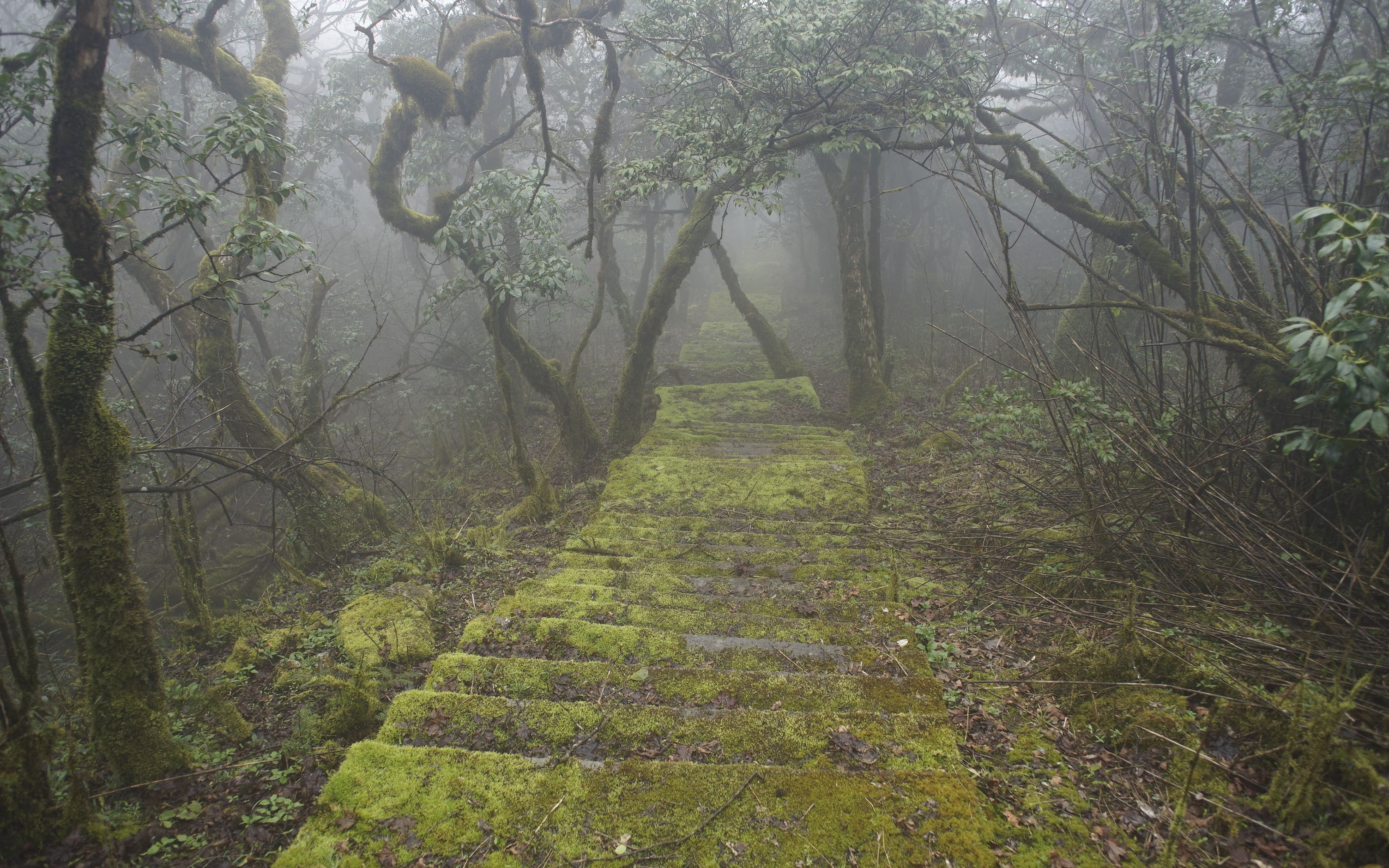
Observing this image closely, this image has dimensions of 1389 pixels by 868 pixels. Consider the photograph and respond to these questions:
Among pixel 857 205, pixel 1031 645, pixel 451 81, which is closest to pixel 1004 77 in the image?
pixel 857 205

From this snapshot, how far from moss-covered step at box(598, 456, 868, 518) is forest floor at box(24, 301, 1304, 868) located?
1458mm

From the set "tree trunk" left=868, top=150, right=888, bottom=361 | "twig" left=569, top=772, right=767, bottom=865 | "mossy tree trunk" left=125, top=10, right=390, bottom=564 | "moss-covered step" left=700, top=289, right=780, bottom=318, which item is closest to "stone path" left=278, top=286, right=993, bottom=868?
"twig" left=569, top=772, right=767, bottom=865

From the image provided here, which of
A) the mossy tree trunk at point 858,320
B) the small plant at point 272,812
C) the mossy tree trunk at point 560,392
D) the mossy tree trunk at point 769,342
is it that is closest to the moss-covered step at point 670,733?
the small plant at point 272,812

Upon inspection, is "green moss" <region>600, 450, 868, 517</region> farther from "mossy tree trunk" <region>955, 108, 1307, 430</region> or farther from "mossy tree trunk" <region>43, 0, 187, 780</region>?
"mossy tree trunk" <region>43, 0, 187, 780</region>

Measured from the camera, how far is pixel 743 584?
434 cm

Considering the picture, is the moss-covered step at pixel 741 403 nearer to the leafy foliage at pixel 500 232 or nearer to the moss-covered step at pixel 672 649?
the leafy foliage at pixel 500 232

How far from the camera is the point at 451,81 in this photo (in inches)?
330

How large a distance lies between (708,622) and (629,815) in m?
1.53

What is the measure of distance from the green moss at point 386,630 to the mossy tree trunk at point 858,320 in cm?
669

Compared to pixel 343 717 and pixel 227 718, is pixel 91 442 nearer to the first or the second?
pixel 227 718

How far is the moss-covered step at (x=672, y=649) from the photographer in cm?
314

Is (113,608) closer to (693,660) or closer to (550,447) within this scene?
(693,660)

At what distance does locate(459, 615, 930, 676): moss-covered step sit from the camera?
10.3 ft

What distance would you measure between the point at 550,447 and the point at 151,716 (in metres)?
6.71
